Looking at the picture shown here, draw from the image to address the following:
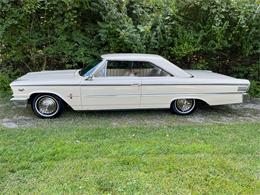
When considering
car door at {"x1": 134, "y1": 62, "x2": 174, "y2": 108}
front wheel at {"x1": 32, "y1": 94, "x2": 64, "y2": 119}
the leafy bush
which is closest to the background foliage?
the leafy bush

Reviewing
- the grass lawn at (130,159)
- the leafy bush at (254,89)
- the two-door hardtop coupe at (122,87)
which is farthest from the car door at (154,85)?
the leafy bush at (254,89)

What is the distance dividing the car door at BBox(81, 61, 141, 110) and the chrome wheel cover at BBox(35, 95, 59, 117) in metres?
0.56

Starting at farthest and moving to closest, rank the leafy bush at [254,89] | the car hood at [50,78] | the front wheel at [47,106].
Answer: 1. the leafy bush at [254,89]
2. the front wheel at [47,106]
3. the car hood at [50,78]

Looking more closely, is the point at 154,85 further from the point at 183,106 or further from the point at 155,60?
the point at 183,106

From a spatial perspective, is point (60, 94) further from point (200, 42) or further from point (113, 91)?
point (200, 42)

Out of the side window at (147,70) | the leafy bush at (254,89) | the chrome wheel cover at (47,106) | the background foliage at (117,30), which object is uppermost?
the background foliage at (117,30)

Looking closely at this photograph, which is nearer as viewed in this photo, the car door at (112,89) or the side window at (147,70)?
the car door at (112,89)

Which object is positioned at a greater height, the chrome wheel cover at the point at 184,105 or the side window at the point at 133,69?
the side window at the point at 133,69

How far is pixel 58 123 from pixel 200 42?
163 inches

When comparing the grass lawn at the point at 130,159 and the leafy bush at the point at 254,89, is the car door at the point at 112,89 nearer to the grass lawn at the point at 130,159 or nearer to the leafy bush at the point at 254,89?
the grass lawn at the point at 130,159

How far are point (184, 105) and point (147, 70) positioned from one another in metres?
1.06

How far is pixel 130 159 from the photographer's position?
4.28 meters

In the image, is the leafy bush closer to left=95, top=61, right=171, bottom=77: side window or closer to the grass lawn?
the grass lawn

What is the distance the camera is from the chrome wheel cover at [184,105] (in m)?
6.38
